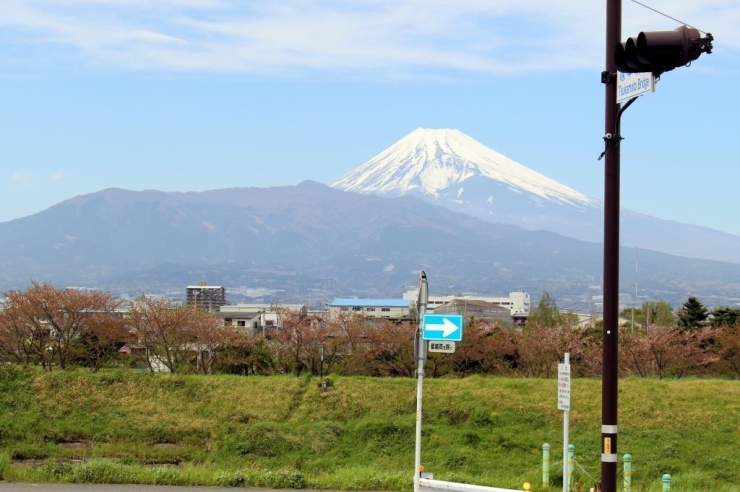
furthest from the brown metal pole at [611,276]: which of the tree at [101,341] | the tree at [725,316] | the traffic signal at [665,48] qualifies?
the tree at [725,316]

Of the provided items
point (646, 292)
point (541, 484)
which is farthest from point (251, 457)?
point (646, 292)

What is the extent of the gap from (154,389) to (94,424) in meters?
1.94

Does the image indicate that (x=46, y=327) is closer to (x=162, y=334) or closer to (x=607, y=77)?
(x=162, y=334)

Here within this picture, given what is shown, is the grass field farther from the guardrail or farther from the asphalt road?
the guardrail

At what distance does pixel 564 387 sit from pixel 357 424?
28.4 ft

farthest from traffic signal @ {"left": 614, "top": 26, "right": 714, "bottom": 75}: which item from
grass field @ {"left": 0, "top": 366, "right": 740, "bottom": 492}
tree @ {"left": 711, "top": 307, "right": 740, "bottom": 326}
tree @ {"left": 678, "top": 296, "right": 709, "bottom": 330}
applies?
tree @ {"left": 678, "top": 296, "right": 709, "bottom": 330}

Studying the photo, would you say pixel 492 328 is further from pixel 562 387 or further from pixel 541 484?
pixel 562 387

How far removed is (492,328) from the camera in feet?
86.0

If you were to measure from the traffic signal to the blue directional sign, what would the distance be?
12.3ft

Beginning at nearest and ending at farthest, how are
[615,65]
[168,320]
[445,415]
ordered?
1. [615,65]
2. [445,415]
3. [168,320]

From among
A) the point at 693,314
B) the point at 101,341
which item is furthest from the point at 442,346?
the point at 693,314

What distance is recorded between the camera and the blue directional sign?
8.95 m

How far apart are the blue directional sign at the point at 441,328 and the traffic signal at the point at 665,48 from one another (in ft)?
12.3

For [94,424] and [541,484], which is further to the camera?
[94,424]
